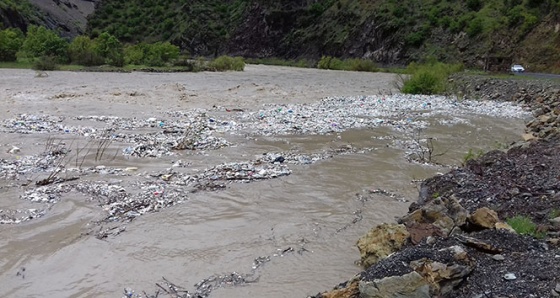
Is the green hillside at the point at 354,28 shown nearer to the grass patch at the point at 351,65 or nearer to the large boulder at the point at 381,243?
the grass patch at the point at 351,65

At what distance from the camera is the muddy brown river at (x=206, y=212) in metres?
5.39

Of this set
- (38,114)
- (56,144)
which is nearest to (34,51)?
(38,114)

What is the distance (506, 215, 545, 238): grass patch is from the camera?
5012 mm

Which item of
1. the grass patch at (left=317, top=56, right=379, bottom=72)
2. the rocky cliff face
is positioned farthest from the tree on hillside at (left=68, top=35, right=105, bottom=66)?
the rocky cliff face

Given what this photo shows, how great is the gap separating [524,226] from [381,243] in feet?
5.10

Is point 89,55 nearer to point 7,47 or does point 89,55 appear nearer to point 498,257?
point 7,47

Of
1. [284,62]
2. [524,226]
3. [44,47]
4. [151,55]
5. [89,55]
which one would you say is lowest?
[284,62]

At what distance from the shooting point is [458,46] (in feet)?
182

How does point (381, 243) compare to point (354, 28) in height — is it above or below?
below

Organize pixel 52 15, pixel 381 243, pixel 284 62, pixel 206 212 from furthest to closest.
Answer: pixel 52 15, pixel 284 62, pixel 206 212, pixel 381 243

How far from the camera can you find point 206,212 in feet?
24.5

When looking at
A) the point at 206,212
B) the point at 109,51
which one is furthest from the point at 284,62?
the point at 206,212

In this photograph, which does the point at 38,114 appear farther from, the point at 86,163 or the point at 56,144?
the point at 86,163

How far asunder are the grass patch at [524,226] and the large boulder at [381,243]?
1.15 meters
